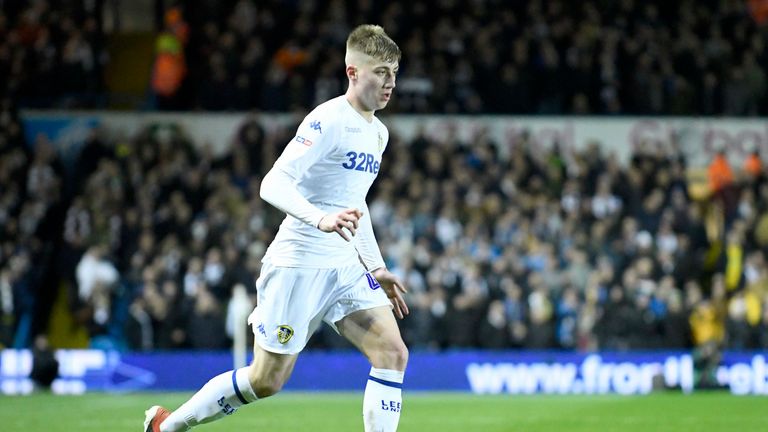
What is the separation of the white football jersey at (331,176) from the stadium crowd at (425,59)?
15.2m

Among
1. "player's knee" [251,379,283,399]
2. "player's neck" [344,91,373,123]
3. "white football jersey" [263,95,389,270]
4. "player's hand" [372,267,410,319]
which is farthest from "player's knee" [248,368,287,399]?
"player's neck" [344,91,373,123]

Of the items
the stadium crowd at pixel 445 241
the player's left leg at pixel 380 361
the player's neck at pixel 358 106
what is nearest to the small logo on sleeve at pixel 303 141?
the player's neck at pixel 358 106

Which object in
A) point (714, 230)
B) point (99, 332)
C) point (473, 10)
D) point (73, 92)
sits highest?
point (473, 10)

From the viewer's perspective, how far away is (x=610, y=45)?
23.7 m

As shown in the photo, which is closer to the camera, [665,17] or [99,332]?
[99,332]

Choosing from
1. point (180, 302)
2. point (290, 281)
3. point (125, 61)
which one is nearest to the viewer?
point (290, 281)

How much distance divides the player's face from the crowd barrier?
11882 mm

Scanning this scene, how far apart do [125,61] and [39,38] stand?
2919 mm

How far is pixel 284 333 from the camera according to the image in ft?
24.2

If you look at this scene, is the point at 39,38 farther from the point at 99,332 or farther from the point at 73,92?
the point at 99,332

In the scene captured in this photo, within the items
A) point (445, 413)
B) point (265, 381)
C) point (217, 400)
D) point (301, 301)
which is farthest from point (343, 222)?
point (445, 413)

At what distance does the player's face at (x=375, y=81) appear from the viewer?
7.39 m

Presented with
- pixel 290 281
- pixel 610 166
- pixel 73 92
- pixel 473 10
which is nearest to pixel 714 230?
pixel 610 166

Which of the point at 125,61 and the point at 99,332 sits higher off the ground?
the point at 125,61
